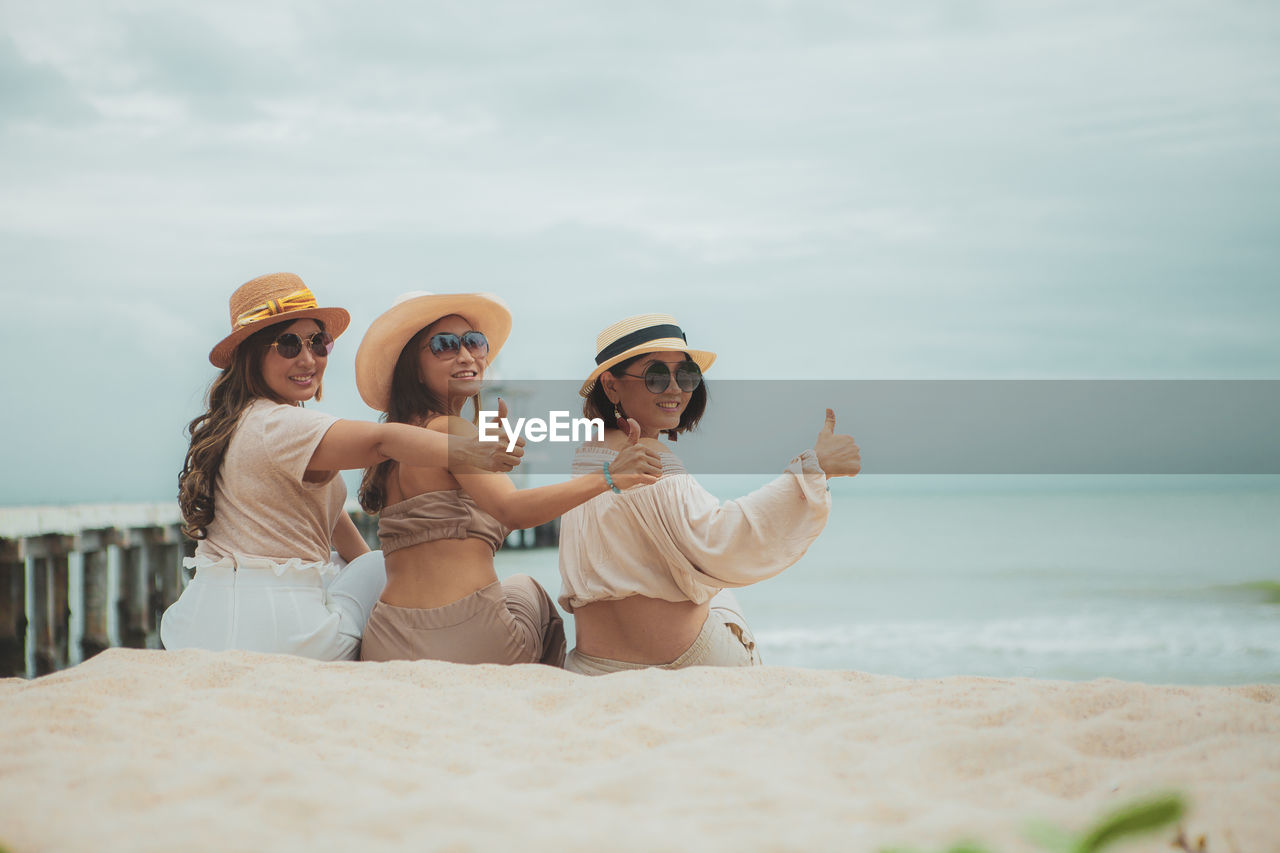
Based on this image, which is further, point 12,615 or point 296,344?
point 12,615

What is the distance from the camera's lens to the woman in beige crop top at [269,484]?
3.12 m

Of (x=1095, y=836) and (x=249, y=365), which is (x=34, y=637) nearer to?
(x=249, y=365)

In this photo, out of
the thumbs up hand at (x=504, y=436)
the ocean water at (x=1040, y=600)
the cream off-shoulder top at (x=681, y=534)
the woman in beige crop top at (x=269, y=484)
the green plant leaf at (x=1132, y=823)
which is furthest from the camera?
the ocean water at (x=1040, y=600)

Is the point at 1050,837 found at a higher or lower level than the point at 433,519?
lower

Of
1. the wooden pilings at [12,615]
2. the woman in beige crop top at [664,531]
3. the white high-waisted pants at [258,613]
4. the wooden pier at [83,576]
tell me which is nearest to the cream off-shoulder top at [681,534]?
the woman in beige crop top at [664,531]

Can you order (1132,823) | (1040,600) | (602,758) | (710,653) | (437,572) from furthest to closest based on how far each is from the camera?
(1040,600), (710,653), (437,572), (602,758), (1132,823)

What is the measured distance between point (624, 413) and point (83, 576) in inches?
275

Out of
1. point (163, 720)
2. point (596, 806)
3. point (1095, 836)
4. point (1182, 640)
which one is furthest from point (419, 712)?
point (1182, 640)

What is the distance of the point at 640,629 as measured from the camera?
10.7 ft

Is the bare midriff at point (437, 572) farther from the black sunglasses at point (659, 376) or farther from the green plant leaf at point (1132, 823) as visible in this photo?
the green plant leaf at point (1132, 823)

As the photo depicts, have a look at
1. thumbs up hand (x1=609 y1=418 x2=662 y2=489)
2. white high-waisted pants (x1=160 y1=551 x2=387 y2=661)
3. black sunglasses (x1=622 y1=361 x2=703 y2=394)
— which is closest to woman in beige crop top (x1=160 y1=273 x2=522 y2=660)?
white high-waisted pants (x1=160 y1=551 x2=387 y2=661)

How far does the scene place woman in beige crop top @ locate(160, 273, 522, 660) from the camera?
3.12 m

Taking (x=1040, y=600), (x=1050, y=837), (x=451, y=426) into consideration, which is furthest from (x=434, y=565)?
(x=1040, y=600)

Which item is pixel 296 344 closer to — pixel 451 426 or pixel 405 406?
pixel 405 406
